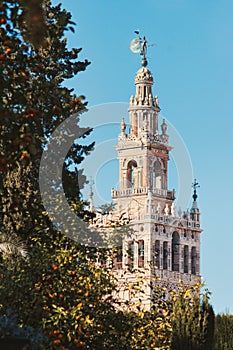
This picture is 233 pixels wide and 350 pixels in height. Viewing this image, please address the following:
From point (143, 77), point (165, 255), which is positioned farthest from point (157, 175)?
point (143, 77)

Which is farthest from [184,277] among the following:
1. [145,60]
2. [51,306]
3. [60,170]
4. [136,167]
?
[51,306]

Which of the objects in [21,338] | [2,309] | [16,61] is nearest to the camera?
[16,61]

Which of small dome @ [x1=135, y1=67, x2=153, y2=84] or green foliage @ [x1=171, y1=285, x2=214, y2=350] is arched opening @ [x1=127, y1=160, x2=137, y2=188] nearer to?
small dome @ [x1=135, y1=67, x2=153, y2=84]

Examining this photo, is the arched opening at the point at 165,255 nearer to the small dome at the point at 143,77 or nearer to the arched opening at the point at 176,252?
the arched opening at the point at 176,252

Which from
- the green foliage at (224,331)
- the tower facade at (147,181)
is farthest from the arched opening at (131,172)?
the green foliage at (224,331)

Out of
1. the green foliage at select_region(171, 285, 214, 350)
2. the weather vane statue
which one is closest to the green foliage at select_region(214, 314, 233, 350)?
the green foliage at select_region(171, 285, 214, 350)

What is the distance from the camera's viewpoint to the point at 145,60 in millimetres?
104188

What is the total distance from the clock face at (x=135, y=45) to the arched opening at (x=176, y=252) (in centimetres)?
2240

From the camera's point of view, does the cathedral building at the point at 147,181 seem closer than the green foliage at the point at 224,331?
No

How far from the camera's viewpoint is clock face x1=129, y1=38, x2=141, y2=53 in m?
94.9

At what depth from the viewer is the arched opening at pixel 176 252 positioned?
105688 mm

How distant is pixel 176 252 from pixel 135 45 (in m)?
24.9

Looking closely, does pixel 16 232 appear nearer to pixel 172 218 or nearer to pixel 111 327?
pixel 111 327

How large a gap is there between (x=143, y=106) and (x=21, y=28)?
286 feet
